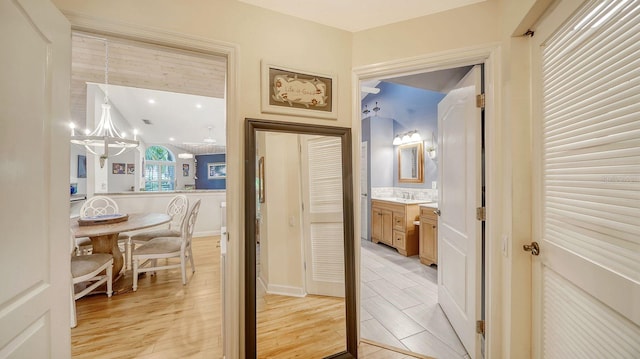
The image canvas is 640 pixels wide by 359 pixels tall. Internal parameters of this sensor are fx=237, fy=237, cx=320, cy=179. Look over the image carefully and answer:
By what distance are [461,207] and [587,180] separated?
953 mm

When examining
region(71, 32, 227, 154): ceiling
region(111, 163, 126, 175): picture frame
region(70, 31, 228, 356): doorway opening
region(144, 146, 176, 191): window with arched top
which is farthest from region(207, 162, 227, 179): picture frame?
region(71, 32, 227, 154): ceiling

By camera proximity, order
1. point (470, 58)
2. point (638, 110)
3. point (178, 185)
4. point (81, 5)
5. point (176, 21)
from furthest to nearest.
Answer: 1. point (178, 185)
2. point (470, 58)
3. point (176, 21)
4. point (81, 5)
5. point (638, 110)

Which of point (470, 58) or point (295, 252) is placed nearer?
point (470, 58)

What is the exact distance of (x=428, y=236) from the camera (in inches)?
134

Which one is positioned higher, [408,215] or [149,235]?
[408,215]

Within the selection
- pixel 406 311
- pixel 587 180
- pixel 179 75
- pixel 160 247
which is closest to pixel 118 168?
pixel 179 75

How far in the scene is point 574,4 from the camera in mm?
966

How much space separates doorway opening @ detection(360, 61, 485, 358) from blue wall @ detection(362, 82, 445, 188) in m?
0.02

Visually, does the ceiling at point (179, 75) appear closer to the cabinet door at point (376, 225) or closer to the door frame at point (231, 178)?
the door frame at point (231, 178)

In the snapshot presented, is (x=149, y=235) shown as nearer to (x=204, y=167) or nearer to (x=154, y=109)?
(x=154, y=109)

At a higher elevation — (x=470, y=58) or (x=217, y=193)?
(x=470, y=58)

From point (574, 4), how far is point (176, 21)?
1936mm

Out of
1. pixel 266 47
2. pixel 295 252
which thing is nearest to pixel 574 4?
pixel 266 47

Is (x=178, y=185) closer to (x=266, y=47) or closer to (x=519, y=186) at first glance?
(x=266, y=47)
